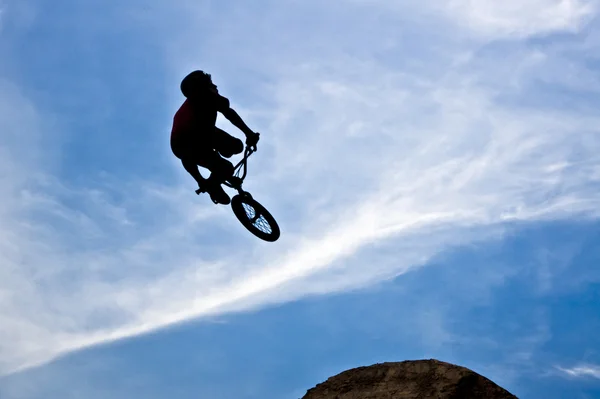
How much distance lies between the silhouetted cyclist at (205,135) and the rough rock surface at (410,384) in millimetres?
3525

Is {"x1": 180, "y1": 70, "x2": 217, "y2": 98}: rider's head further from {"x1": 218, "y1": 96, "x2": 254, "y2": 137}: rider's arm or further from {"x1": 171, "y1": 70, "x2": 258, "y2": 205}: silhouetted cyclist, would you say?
{"x1": 218, "y1": 96, "x2": 254, "y2": 137}: rider's arm

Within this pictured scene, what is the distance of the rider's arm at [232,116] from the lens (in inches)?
399

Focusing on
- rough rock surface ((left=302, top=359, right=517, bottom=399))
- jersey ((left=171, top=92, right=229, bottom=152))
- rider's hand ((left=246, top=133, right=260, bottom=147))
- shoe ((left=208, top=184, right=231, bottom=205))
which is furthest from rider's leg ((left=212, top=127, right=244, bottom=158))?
rough rock surface ((left=302, top=359, right=517, bottom=399))

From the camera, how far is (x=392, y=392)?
29.1ft

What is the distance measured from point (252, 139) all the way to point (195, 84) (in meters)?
1.34

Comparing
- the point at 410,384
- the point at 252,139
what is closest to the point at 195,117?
the point at 252,139

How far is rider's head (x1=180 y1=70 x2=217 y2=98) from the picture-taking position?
986cm

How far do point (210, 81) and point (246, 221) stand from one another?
2.57 m

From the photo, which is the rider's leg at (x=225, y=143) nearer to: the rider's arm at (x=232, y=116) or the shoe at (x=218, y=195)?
the rider's arm at (x=232, y=116)

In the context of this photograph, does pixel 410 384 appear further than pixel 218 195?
No

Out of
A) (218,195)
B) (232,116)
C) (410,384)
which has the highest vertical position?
(232,116)

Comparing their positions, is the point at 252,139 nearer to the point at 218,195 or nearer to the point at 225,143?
the point at 225,143

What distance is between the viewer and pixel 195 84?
388 inches

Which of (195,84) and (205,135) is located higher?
(195,84)
